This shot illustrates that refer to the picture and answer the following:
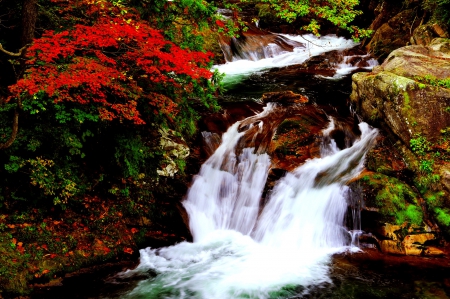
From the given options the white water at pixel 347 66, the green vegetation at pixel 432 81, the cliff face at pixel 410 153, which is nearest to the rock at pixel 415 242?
the cliff face at pixel 410 153

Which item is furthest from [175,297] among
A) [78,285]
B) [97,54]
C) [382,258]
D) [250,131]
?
[250,131]

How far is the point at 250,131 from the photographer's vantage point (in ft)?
34.5

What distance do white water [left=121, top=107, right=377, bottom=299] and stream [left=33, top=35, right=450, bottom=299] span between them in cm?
2

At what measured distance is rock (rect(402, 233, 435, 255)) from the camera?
7.08 m

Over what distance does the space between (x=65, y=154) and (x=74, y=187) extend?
67cm

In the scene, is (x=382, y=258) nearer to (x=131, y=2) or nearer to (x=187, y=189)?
(x=187, y=189)

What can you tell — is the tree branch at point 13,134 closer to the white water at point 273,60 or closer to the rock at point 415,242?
the rock at point 415,242

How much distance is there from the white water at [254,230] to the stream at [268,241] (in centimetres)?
2

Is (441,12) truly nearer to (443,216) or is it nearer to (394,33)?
(394,33)

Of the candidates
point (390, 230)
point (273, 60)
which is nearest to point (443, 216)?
point (390, 230)

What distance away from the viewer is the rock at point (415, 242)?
23.2 feet

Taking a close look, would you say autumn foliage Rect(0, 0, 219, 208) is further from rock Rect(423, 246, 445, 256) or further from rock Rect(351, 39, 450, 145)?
rock Rect(423, 246, 445, 256)

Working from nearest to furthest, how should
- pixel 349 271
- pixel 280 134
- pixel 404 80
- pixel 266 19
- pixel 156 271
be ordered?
pixel 349 271 → pixel 156 271 → pixel 404 80 → pixel 280 134 → pixel 266 19

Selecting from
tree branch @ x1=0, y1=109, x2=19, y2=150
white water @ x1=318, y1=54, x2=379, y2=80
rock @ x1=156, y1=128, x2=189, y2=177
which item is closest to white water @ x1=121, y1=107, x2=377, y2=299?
rock @ x1=156, y1=128, x2=189, y2=177
